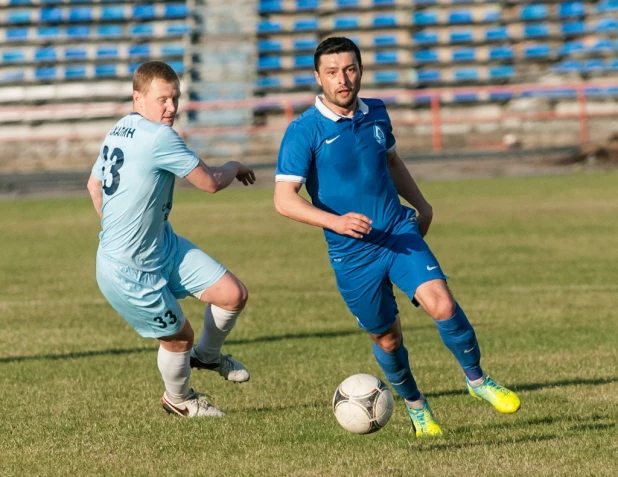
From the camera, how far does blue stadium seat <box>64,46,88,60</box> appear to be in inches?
1278

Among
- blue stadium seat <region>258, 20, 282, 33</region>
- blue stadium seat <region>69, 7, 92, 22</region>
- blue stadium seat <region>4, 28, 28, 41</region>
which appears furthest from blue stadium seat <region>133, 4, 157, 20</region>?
blue stadium seat <region>4, 28, 28, 41</region>

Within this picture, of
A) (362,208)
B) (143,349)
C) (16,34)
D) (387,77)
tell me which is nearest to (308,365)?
(143,349)

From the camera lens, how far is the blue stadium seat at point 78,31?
32.6 metres

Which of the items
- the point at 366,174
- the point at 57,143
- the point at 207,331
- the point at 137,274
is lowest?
the point at 57,143

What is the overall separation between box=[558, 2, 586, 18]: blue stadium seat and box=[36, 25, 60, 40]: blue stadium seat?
1423 cm

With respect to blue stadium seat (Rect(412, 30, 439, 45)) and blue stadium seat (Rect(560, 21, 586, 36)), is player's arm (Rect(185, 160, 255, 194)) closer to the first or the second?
blue stadium seat (Rect(412, 30, 439, 45))

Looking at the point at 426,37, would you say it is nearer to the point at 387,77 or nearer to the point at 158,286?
the point at 387,77

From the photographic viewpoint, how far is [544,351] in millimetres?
8312

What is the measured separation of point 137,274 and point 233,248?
897cm

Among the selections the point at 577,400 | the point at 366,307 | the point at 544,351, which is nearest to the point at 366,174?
the point at 366,307

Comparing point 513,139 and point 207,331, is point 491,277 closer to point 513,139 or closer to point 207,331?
point 207,331

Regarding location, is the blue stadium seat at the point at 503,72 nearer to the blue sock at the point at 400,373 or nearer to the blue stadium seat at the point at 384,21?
the blue stadium seat at the point at 384,21

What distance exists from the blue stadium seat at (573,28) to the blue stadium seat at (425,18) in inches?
141

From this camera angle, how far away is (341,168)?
5.80 m
